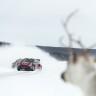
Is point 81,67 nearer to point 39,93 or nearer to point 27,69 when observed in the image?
point 39,93

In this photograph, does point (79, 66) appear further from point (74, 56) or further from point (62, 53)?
point (62, 53)

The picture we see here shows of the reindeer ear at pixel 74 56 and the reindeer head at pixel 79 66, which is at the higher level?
the reindeer ear at pixel 74 56

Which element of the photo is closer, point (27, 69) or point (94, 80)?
point (94, 80)

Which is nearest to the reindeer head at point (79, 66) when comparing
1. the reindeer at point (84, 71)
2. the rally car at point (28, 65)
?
the reindeer at point (84, 71)

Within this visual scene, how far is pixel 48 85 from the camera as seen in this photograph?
26734 millimetres

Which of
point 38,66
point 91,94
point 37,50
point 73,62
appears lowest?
point 91,94

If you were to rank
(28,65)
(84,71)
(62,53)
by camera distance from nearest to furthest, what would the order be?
1. (84,71)
2. (28,65)
3. (62,53)

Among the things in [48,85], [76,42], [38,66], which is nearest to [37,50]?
[38,66]

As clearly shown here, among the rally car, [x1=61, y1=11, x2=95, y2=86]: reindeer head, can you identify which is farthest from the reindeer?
the rally car

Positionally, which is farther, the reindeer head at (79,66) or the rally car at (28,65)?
the rally car at (28,65)

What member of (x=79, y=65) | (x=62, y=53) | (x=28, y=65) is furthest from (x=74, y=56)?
(x=62, y=53)

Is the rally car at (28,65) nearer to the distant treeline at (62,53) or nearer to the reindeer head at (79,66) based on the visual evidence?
the distant treeline at (62,53)

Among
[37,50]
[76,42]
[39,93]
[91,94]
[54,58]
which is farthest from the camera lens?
[37,50]

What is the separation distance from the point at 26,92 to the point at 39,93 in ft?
2.95
